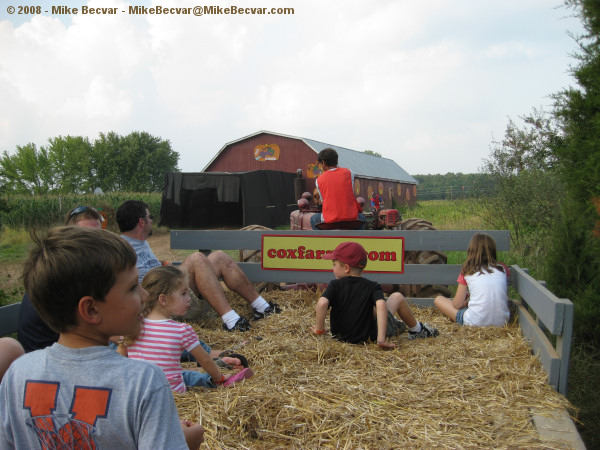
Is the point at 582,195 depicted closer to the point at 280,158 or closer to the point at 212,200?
the point at 212,200

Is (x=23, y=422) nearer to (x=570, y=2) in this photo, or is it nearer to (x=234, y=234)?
(x=234, y=234)

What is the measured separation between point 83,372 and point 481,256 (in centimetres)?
382

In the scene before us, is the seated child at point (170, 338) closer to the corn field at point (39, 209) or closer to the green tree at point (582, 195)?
the green tree at point (582, 195)

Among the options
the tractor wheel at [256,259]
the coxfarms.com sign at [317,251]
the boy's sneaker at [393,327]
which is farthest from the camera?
the tractor wheel at [256,259]

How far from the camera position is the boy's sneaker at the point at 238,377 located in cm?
312

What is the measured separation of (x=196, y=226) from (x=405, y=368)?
17.9m

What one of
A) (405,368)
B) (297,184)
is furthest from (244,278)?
(297,184)

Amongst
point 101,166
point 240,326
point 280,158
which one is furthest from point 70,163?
point 240,326

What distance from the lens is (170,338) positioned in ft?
9.55

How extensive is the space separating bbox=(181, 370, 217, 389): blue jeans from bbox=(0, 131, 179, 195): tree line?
6510 centimetres

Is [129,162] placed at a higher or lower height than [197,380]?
higher

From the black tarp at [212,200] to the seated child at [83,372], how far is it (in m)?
18.3

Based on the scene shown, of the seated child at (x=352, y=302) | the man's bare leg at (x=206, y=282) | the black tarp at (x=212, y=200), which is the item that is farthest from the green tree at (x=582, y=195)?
the black tarp at (x=212, y=200)

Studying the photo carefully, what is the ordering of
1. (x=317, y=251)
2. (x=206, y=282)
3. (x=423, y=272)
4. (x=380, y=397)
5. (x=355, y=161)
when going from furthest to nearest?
1. (x=355, y=161)
2. (x=317, y=251)
3. (x=423, y=272)
4. (x=206, y=282)
5. (x=380, y=397)
